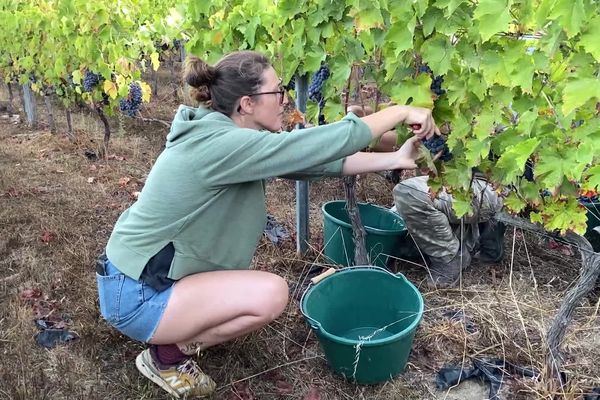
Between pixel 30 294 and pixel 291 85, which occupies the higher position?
pixel 291 85

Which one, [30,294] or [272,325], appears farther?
[30,294]

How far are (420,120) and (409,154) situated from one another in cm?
19

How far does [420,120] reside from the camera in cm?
204

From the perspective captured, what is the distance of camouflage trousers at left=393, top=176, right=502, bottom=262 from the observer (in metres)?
3.09

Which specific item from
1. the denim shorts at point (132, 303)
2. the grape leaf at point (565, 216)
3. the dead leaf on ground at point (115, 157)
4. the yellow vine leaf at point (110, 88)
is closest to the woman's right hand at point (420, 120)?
the grape leaf at point (565, 216)

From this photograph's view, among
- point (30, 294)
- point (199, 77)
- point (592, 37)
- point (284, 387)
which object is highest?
point (592, 37)

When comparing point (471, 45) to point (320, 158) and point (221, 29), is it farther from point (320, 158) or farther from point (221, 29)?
point (221, 29)

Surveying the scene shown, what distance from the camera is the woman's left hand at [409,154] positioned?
85.8 inches

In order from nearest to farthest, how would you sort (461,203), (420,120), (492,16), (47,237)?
(492,16), (420,120), (461,203), (47,237)

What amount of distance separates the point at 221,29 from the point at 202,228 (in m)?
1.34

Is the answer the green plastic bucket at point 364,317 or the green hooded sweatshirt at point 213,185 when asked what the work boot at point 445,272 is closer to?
the green plastic bucket at point 364,317

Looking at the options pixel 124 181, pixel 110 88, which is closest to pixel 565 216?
pixel 124 181

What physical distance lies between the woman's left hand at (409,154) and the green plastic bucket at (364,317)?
61 cm

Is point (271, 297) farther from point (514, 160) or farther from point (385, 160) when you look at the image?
point (514, 160)
